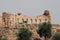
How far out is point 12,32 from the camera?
82.8m

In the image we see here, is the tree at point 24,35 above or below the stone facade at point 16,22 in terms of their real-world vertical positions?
below

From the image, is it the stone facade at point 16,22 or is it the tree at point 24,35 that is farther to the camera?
the stone facade at point 16,22

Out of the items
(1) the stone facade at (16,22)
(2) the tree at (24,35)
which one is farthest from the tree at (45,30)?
(1) the stone facade at (16,22)

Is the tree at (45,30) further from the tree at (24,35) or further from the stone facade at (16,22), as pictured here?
the stone facade at (16,22)

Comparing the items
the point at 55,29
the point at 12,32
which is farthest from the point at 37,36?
the point at 55,29

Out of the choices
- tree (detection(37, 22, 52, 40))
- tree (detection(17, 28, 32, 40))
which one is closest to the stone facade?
tree (detection(37, 22, 52, 40))

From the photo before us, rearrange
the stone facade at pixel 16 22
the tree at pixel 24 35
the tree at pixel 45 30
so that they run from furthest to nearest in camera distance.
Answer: the stone facade at pixel 16 22
the tree at pixel 45 30
the tree at pixel 24 35

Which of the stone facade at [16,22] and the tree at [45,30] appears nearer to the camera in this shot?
the tree at [45,30]

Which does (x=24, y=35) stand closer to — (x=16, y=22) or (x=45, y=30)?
(x=45, y=30)

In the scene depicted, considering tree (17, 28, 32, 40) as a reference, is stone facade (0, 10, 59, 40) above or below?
above

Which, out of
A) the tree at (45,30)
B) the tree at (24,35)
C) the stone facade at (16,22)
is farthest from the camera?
the stone facade at (16,22)

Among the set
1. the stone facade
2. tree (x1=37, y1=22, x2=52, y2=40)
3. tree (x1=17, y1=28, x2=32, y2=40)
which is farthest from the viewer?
the stone facade

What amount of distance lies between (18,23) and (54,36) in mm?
24519

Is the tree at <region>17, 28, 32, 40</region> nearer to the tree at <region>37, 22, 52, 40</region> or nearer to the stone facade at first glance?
the tree at <region>37, 22, 52, 40</region>
